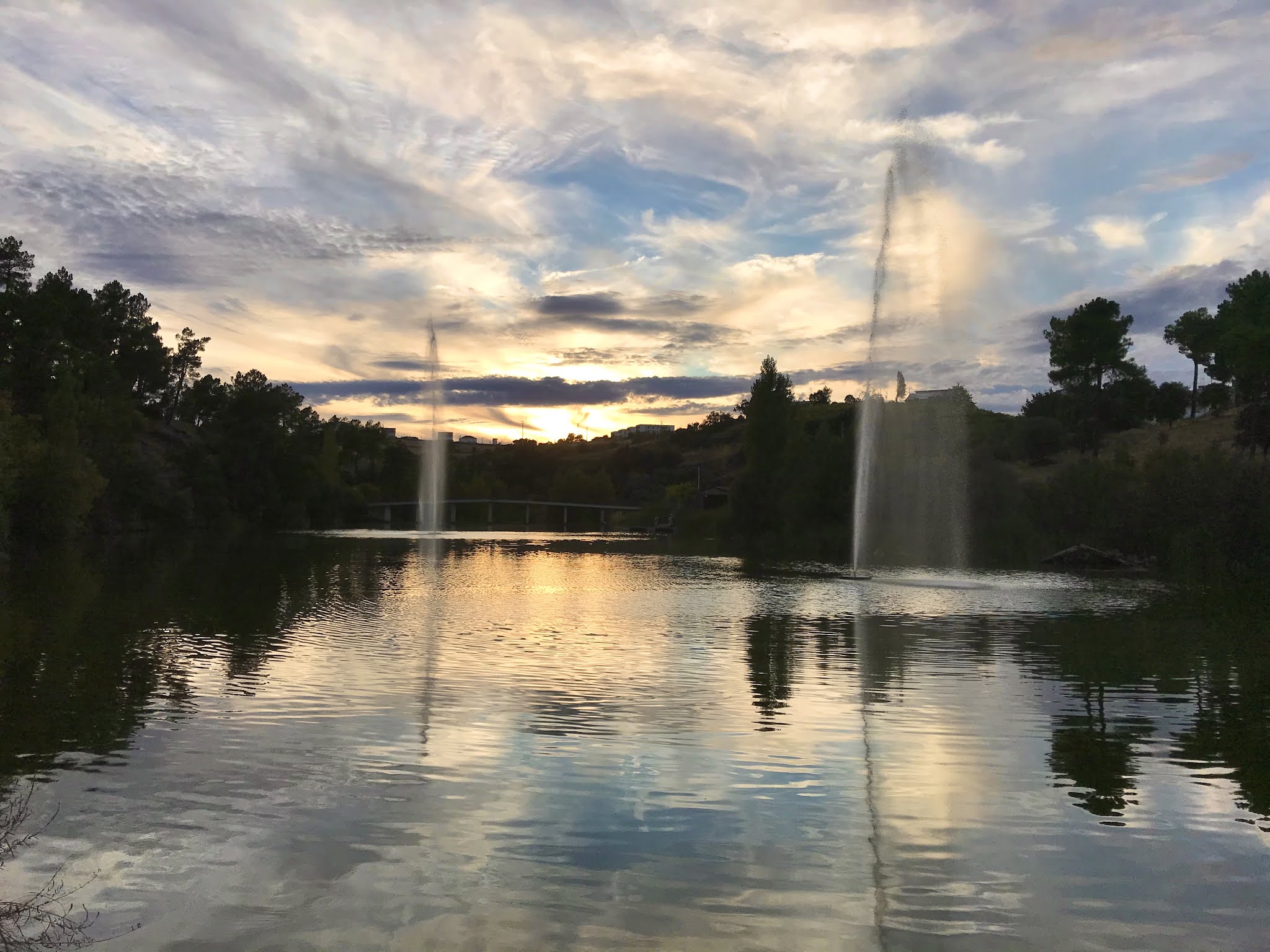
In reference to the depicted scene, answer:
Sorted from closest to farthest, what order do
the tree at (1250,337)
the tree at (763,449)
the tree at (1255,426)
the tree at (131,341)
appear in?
1. the tree at (1250,337)
2. the tree at (1255,426)
3. the tree at (763,449)
4. the tree at (131,341)

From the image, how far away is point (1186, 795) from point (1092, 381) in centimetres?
12864

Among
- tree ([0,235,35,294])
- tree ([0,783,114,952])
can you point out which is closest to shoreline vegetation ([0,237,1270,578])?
tree ([0,235,35,294])

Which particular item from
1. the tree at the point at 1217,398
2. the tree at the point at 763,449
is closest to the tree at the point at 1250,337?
the tree at the point at 1217,398

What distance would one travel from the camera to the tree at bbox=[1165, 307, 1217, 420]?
124000mm

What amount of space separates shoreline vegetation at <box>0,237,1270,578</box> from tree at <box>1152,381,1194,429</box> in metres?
0.23

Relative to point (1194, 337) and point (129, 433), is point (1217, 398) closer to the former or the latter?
point (1194, 337)

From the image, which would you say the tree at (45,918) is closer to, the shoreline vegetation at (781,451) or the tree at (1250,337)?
the shoreline vegetation at (781,451)

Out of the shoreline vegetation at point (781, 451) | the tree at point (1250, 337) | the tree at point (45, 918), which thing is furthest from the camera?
the tree at point (1250, 337)

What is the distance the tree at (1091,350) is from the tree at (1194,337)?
308 inches

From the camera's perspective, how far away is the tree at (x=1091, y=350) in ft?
402

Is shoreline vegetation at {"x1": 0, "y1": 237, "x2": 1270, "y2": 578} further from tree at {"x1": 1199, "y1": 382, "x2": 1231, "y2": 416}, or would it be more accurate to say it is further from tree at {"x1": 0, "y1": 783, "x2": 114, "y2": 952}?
tree at {"x1": 0, "y1": 783, "x2": 114, "y2": 952}

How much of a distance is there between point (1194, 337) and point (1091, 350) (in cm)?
1413

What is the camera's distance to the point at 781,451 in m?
93.4

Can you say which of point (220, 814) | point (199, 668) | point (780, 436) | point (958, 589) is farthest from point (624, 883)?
point (780, 436)
